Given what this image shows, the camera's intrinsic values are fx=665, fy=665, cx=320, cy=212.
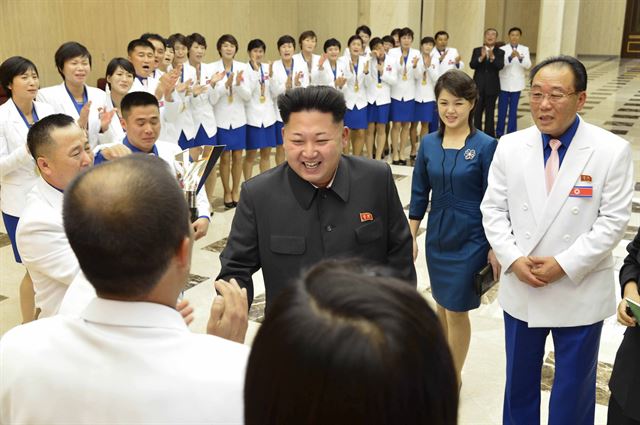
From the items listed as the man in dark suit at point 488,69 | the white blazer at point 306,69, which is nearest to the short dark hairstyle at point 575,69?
the white blazer at point 306,69

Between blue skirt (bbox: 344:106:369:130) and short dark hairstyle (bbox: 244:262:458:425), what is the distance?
7886 mm

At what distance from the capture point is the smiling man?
2406 millimetres

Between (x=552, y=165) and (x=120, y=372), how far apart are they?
6.23 feet

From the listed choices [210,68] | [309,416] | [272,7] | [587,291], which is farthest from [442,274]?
[272,7]

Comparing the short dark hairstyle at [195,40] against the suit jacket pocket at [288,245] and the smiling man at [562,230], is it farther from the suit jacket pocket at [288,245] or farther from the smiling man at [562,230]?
the suit jacket pocket at [288,245]

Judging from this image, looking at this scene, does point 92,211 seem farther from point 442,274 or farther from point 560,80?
point 442,274

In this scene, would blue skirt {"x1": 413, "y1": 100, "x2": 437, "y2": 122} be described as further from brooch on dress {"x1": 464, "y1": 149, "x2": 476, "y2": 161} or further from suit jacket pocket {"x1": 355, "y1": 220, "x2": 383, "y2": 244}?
suit jacket pocket {"x1": 355, "y1": 220, "x2": 383, "y2": 244}

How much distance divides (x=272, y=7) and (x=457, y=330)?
428 inches

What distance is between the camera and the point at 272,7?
42.6 ft

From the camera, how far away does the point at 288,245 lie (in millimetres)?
2146

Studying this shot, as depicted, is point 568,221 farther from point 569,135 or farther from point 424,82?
point 424,82

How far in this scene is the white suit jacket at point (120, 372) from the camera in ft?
3.56

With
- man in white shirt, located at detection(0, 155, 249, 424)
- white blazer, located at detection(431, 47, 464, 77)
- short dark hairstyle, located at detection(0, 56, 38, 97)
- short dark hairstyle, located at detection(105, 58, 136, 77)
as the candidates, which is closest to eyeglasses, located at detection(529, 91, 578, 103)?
man in white shirt, located at detection(0, 155, 249, 424)

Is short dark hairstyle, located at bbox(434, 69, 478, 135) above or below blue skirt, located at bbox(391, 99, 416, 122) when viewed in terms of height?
above
